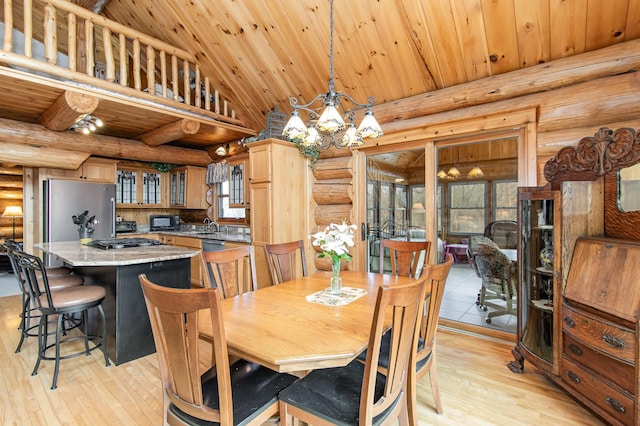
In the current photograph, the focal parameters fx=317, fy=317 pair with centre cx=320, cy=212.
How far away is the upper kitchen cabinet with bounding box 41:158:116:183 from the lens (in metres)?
5.05

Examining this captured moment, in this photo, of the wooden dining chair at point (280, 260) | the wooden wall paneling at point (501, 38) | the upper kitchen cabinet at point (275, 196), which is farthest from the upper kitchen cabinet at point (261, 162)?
the wooden wall paneling at point (501, 38)

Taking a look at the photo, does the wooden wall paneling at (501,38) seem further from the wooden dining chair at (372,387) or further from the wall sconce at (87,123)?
the wall sconce at (87,123)

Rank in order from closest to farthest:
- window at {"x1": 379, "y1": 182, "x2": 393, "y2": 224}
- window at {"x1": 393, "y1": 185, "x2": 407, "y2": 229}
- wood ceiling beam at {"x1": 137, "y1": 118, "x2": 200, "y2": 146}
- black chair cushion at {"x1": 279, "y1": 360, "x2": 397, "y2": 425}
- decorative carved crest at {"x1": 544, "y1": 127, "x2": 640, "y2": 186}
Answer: black chair cushion at {"x1": 279, "y1": 360, "x2": 397, "y2": 425}
decorative carved crest at {"x1": 544, "y1": 127, "x2": 640, "y2": 186}
window at {"x1": 393, "y1": 185, "x2": 407, "y2": 229}
window at {"x1": 379, "y1": 182, "x2": 393, "y2": 224}
wood ceiling beam at {"x1": 137, "y1": 118, "x2": 200, "y2": 146}

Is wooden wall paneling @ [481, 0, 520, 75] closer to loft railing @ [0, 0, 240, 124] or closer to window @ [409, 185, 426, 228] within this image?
window @ [409, 185, 426, 228]

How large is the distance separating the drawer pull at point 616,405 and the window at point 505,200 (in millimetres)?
1731

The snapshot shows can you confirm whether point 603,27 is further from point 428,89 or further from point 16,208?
point 16,208

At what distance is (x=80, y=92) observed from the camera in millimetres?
3475

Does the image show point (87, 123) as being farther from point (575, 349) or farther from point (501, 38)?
point (575, 349)

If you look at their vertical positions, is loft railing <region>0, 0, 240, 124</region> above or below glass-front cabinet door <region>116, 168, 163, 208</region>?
above

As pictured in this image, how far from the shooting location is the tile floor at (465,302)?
11.0ft

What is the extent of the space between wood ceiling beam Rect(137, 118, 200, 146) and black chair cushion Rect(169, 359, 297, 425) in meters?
3.68

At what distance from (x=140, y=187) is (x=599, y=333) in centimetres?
674

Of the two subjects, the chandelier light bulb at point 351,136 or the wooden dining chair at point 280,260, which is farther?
the wooden dining chair at point 280,260

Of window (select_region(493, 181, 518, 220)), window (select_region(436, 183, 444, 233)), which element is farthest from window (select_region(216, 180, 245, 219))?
window (select_region(493, 181, 518, 220))
